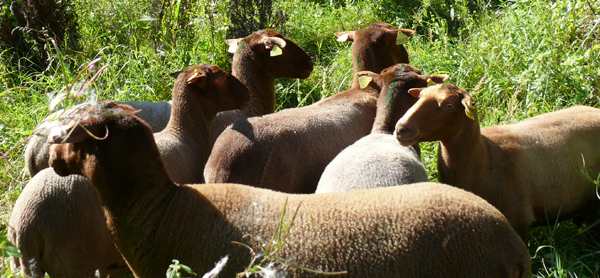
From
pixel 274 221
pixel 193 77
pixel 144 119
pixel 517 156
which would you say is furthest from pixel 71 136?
pixel 517 156

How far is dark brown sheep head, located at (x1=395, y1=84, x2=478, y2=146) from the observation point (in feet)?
13.0

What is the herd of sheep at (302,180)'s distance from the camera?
102 inches

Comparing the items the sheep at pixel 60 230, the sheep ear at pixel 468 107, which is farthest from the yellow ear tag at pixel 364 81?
the sheep at pixel 60 230

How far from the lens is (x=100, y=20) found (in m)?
8.31

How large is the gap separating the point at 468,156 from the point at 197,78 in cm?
234

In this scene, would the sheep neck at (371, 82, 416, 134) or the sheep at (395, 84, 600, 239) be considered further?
the sheep neck at (371, 82, 416, 134)

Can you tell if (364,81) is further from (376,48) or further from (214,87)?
(214,87)

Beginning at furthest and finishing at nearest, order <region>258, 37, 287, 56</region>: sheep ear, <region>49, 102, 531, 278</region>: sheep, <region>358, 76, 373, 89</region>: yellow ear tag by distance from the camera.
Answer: <region>258, 37, 287, 56</region>: sheep ear
<region>358, 76, 373, 89</region>: yellow ear tag
<region>49, 102, 531, 278</region>: sheep

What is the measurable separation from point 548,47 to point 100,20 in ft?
19.9

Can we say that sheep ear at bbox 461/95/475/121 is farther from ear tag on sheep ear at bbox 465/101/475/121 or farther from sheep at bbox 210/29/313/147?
sheep at bbox 210/29/313/147

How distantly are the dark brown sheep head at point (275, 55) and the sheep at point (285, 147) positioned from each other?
36.6 inches

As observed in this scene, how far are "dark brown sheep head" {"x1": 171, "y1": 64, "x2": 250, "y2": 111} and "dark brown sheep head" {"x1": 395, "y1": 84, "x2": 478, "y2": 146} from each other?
66.3 inches

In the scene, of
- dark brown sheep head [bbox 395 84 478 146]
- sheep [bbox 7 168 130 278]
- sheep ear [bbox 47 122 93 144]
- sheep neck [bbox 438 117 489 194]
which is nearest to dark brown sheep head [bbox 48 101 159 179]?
sheep ear [bbox 47 122 93 144]

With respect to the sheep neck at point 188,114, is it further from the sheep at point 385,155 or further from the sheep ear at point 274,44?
the sheep at point 385,155
